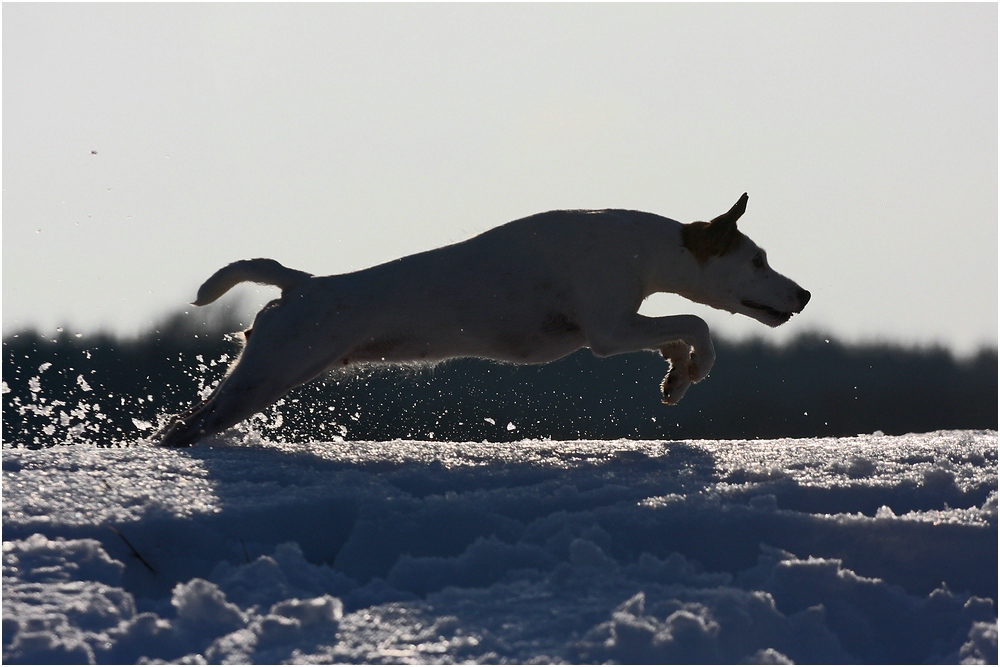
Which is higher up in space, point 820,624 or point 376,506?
point 376,506

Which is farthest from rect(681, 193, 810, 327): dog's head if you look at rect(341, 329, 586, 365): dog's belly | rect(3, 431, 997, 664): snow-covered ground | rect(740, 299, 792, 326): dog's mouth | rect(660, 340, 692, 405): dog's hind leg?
rect(3, 431, 997, 664): snow-covered ground

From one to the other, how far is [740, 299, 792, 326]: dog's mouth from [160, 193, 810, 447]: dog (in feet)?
0.28

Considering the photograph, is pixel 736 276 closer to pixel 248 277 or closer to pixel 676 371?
pixel 676 371

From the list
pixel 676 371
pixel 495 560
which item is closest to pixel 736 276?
pixel 676 371

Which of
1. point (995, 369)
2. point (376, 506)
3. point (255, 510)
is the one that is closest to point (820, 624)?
point (376, 506)

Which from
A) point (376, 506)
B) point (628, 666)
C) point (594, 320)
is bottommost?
point (628, 666)

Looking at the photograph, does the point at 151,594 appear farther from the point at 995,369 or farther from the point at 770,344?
the point at 995,369

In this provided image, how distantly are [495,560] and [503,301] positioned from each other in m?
3.12

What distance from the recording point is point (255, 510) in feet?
15.5

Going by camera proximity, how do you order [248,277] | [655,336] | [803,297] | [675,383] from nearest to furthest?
[655,336] < [248,277] < [675,383] < [803,297]

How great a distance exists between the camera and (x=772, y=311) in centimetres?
779

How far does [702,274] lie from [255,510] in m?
3.99

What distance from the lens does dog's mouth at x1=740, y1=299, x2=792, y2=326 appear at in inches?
305

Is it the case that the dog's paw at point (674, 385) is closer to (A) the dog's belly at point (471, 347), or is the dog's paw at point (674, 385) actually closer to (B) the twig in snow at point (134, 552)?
(A) the dog's belly at point (471, 347)
